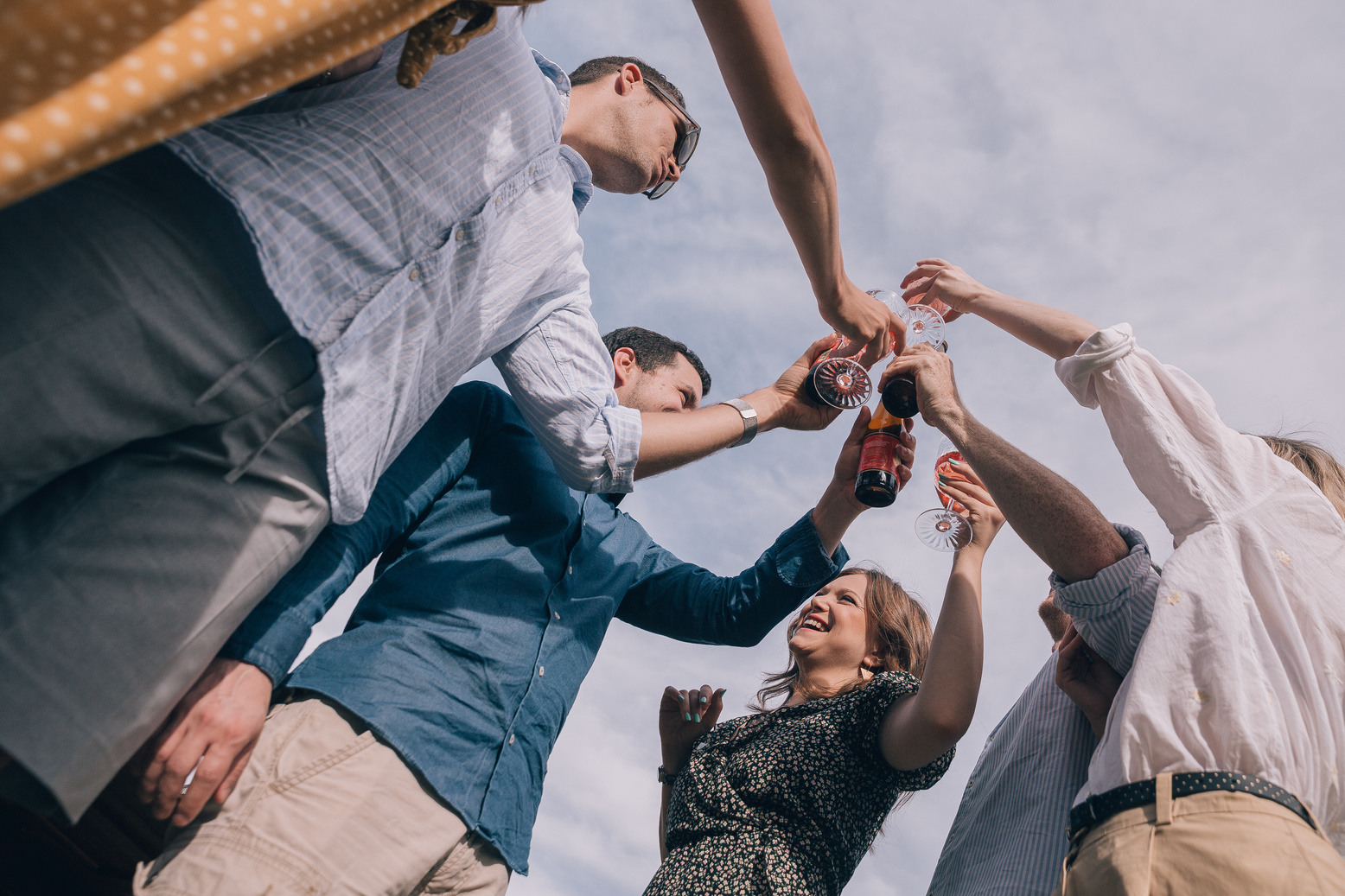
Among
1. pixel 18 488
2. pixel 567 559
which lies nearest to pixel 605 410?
pixel 567 559

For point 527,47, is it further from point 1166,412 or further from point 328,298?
point 1166,412

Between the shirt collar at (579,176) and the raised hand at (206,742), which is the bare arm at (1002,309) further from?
the raised hand at (206,742)

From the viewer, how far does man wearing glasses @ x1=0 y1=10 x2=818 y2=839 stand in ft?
3.27

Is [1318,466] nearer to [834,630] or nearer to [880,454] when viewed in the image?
[880,454]

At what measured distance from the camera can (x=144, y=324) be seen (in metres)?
1.03

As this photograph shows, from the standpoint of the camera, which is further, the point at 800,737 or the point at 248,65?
the point at 800,737

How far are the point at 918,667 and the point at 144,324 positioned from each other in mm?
3407

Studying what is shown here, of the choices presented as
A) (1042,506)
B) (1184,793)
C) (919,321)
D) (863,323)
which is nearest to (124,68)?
(1184,793)

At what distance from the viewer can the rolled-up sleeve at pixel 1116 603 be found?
2.11 metres

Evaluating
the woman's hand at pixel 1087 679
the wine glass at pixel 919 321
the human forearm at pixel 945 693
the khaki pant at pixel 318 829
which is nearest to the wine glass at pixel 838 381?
the wine glass at pixel 919 321

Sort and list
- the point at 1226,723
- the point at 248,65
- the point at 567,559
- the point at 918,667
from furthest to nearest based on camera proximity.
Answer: the point at 918,667 → the point at 567,559 → the point at 1226,723 → the point at 248,65

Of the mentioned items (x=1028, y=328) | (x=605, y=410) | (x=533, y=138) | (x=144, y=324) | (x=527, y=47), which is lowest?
(x=144, y=324)

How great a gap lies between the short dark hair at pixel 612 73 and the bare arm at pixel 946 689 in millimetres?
1998

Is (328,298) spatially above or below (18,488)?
above
